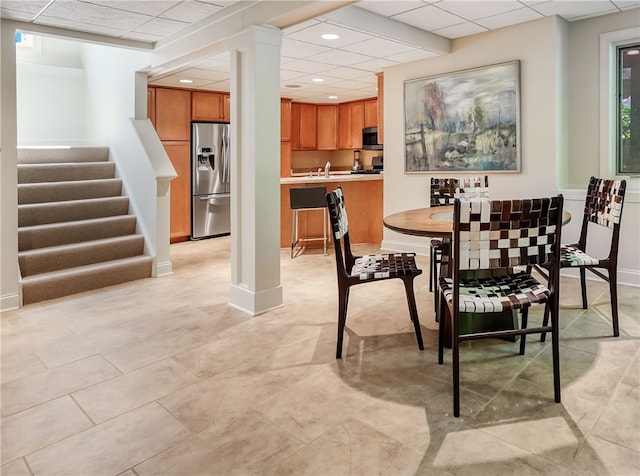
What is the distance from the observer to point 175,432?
6.12 ft

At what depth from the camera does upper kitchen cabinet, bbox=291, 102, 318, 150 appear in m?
8.17

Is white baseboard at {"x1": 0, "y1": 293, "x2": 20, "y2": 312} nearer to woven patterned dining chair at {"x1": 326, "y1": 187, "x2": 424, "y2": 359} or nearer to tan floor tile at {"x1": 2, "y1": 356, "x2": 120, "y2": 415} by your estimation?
tan floor tile at {"x1": 2, "y1": 356, "x2": 120, "y2": 415}

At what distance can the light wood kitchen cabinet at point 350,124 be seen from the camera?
8133 millimetres

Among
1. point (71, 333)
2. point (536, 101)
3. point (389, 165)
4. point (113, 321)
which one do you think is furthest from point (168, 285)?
point (536, 101)

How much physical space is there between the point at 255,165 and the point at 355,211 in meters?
2.94

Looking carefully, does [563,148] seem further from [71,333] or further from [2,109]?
[2,109]

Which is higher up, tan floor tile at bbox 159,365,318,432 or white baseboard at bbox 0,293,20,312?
white baseboard at bbox 0,293,20,312

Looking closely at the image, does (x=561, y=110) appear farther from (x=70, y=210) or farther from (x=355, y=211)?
(x=70, y=210)

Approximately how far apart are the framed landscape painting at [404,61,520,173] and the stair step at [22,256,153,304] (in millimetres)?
3110

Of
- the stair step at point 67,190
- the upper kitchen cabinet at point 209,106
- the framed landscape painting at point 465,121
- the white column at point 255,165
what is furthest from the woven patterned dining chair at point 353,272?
the upper kitchen cabinet at point 209,106

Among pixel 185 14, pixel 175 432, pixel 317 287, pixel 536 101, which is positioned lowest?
pixel 175 432

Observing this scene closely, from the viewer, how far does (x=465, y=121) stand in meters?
4.76

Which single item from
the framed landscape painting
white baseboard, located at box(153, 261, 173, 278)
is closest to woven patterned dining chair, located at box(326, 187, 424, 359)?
the framed landscape painting

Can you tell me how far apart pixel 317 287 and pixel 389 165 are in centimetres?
213
